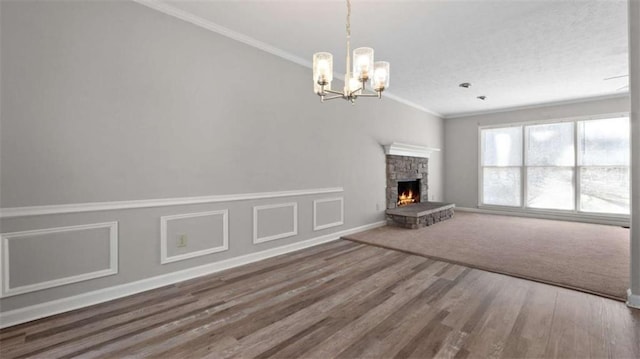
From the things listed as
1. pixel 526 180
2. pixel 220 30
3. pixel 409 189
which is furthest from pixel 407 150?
pixel 220 30

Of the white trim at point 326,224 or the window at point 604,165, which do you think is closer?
the white trim at point 326,224

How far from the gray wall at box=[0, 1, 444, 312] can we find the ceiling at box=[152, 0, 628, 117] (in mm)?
387

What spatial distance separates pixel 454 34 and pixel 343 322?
10.5 feet

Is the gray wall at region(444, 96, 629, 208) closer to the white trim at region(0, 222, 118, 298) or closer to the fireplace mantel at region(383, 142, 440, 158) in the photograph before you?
the fireplace mantel at region(383, 142, 440, 158)

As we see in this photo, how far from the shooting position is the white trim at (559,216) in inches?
217

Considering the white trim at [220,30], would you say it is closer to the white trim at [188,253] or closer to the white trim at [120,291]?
the white trim at [188,253]

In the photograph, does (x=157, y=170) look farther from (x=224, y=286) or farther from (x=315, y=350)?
(x=315, y=350)

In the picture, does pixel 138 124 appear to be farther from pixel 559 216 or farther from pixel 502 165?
pixel 559 216

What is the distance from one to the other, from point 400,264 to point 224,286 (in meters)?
1.94

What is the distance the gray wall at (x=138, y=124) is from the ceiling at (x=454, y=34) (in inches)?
15.2

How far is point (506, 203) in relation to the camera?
6.83 m

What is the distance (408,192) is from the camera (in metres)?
6.51

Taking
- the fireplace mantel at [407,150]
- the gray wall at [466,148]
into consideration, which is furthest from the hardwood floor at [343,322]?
the gray wall at [466,148]

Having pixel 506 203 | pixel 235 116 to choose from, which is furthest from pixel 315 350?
pixel 506 203
